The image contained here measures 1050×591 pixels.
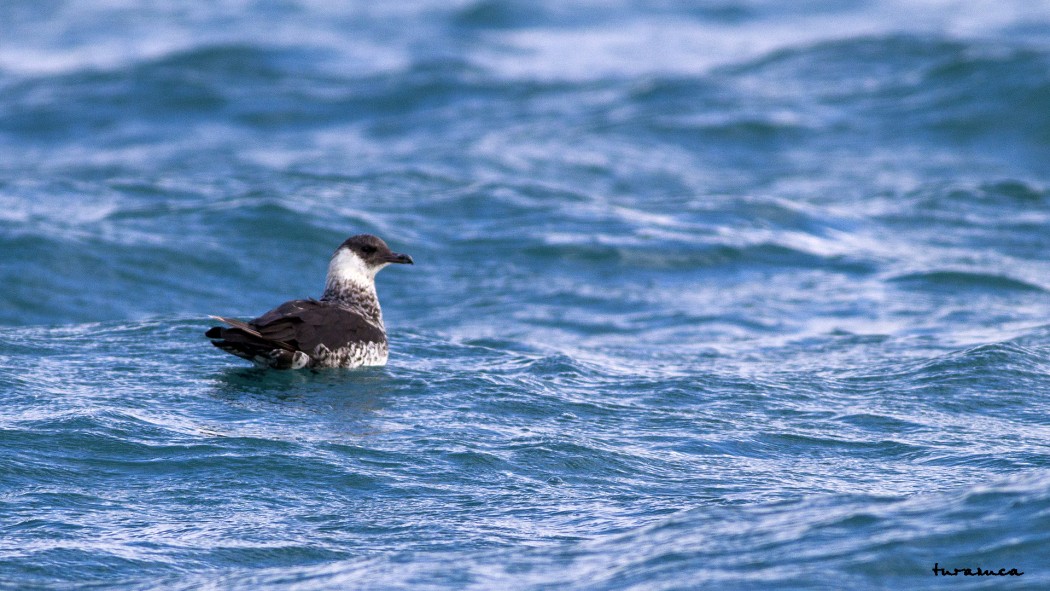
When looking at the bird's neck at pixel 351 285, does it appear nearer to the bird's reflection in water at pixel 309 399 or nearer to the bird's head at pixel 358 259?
the bird's head at pixel 358 259

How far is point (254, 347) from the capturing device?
354 inches

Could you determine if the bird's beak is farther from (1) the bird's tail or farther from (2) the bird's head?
(1) the bird's tail

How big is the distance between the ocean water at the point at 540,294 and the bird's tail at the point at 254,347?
109mm

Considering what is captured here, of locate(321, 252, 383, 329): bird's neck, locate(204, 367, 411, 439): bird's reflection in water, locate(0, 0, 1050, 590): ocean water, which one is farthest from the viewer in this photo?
locate(321, 252, 383, 329): bird's neck

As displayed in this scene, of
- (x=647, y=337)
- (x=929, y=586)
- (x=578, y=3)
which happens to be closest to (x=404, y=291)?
(x=647, y=337)

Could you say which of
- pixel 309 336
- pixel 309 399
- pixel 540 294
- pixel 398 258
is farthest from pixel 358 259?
pixel 540 294

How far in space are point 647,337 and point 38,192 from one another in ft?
26.4

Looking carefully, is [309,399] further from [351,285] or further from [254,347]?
[351,285]

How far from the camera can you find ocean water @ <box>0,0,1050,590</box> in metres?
6.26

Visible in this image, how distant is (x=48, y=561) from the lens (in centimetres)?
602

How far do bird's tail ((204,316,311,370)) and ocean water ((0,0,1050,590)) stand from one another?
4.3 inches

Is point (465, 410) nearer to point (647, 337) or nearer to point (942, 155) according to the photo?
point (647, 337)

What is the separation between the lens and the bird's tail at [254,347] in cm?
889

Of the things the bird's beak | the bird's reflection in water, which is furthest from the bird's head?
the bird's reflection in water
